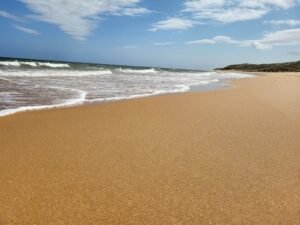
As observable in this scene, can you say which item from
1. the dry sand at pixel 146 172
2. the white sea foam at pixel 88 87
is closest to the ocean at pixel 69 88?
the white sea foam at pixel 88 87

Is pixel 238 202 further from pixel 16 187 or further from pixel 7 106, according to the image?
A: pixel 7 106

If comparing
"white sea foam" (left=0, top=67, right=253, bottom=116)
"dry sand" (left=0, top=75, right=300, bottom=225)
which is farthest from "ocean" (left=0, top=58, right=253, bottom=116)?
"dry sand" (left=0, top=75, right=300, bottom=225)

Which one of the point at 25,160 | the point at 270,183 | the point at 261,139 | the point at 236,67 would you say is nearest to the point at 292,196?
the point at 270,183

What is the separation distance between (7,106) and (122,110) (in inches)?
89.2

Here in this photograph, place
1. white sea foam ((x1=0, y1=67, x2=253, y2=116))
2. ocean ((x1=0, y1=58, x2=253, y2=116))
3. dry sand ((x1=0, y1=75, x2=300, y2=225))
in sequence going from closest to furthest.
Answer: dry sand ((x1=0, y1=75, x2=300, y2=225)) < ocean ((x1=0, y1=58, x2=253, y2=116)) < white sea foam ((x1=0, y1=67, x2=253, y2=116))

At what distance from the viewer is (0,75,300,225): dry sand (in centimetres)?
221

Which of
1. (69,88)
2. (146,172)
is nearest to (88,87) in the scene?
(69,88)

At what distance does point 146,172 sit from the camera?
2.94 m

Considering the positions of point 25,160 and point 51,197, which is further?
point 25,160

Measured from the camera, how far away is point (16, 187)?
2.51 meters

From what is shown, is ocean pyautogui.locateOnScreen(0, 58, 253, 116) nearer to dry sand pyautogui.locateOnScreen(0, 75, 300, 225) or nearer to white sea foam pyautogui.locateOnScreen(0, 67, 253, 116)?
white sea foam pyautogui.locateOnScreen(0, 67, 253, 116)

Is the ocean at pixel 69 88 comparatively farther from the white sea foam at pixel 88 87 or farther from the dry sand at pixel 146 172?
the dry sand at pixel 146 172

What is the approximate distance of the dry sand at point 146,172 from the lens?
2205 mm

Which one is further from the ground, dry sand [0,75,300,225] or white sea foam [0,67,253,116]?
dry sand [0,75,300,225]
